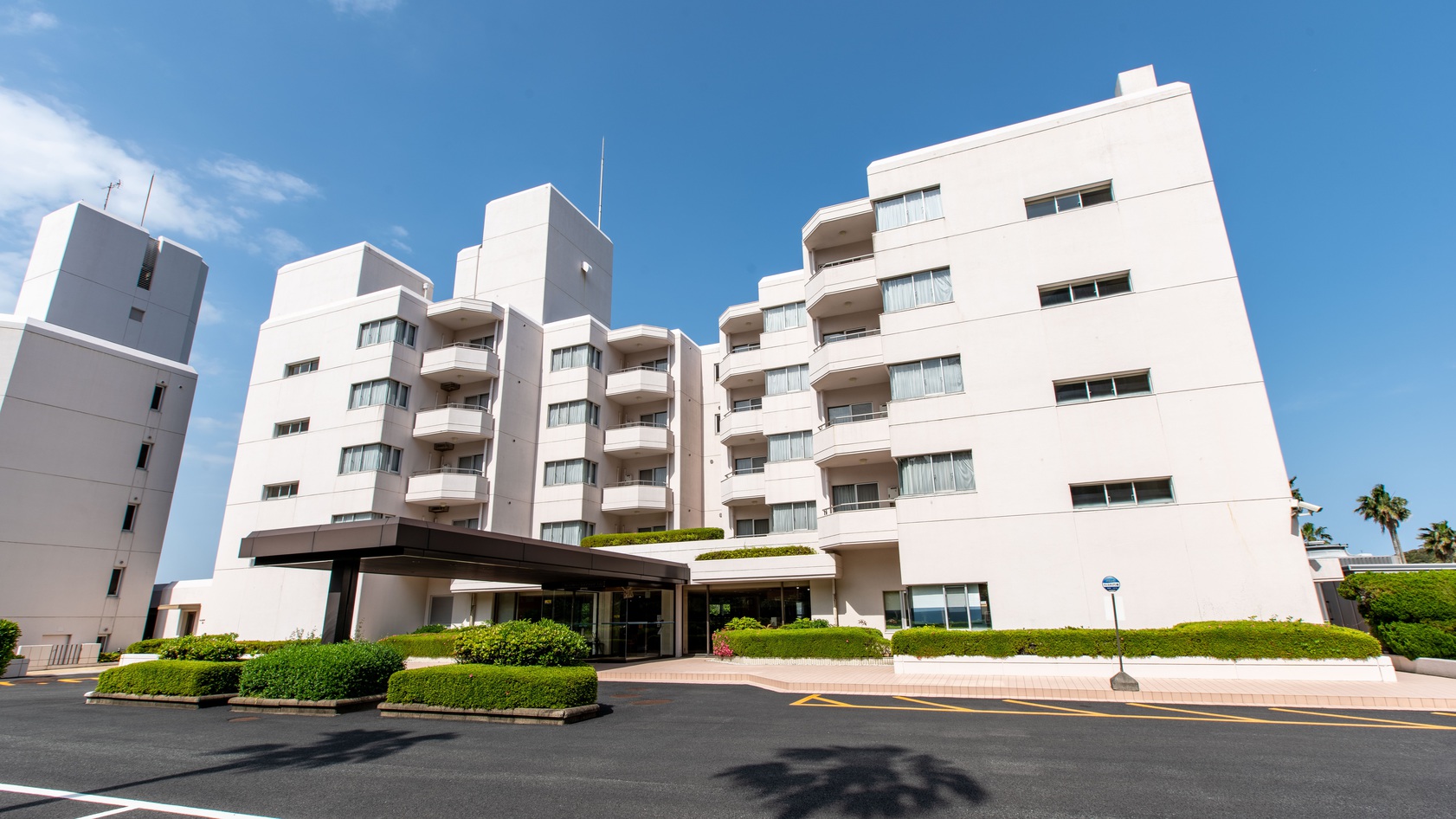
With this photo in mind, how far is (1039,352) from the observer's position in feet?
82.2

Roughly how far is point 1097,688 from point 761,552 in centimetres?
1652

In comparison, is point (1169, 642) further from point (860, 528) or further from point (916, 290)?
point (916, 290)

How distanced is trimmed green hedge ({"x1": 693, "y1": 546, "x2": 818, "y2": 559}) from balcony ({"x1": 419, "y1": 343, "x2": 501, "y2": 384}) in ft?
54.7

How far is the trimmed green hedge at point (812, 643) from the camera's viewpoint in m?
25.9

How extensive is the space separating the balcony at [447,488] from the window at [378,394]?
4293mm

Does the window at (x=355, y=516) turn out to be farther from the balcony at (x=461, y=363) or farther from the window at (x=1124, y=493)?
the window at (x=1124, y=493)

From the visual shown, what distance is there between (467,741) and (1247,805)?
37.1ft

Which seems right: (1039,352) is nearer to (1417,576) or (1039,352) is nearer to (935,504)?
(935,504)

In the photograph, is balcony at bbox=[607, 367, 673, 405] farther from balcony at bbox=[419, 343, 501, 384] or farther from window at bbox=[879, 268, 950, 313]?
window at bbox=[879, 268, 950, 313]

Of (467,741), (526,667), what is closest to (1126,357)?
(526,667)

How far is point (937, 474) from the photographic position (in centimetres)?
2598

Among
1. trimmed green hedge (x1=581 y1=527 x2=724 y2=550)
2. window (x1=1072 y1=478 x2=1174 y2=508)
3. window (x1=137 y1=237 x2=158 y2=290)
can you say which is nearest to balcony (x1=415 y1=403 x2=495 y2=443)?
trimmed green hedge (x1=581 y1=527 x2=724 y2=550)

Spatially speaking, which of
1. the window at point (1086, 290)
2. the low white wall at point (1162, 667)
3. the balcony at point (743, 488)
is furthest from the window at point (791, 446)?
the low white wall at point (1162, 667)

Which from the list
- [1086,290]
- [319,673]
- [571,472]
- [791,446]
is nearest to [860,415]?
[791,446]
